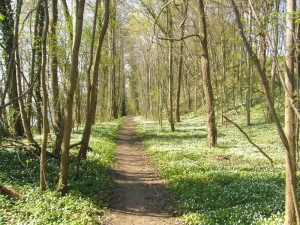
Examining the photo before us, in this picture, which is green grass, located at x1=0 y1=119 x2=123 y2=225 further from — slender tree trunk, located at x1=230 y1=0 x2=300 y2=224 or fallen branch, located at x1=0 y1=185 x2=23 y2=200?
slender tree trunk, located at x1=230 y1=0 x2=300 y2=224

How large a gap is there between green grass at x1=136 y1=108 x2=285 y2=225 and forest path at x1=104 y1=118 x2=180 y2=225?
0.45 metres

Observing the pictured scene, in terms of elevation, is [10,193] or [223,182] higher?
[10,193]

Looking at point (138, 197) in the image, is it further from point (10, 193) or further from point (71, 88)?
point (71, 88)

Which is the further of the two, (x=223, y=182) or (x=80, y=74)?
(x=80, y=74)

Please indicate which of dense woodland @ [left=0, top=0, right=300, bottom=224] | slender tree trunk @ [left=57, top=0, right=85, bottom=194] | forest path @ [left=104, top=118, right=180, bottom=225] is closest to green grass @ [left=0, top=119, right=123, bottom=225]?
dense woodland @ [left=0, top=0, right=300, bottom=224]

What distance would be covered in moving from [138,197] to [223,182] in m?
3.02

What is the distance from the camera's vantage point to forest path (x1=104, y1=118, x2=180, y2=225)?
334 inches

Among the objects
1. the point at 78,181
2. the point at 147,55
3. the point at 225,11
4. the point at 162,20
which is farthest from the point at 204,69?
the point at 147,55

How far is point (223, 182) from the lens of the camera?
10.4 m

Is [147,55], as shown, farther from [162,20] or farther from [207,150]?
[207,150]

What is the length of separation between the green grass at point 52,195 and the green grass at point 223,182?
8.41ft

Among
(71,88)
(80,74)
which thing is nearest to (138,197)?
(71,88)

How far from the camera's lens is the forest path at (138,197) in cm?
849

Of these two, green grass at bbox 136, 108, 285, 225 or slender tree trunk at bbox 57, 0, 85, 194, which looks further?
slender tree trunk at bbox 57, 0, 85, 194
